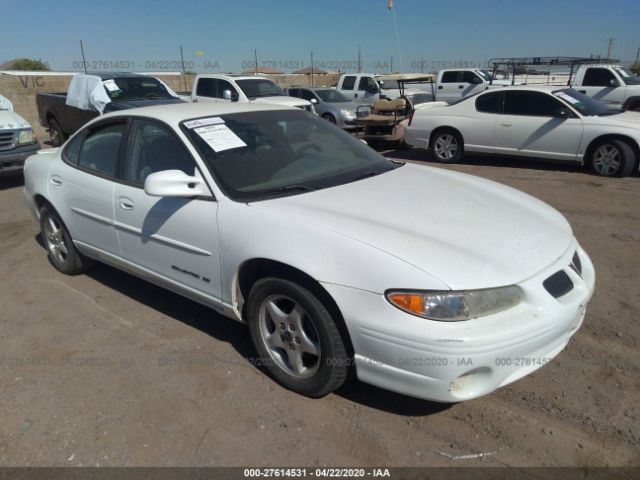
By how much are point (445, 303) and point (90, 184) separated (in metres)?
2.88

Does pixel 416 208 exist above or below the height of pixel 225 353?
above

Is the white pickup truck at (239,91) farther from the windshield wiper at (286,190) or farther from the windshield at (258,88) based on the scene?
the windshield wiper at (286,190)

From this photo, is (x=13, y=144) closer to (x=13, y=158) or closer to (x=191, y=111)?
(x=13, y=158)

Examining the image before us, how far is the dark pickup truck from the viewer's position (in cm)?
995

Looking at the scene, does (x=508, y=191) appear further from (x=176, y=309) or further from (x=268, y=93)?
(x=268, y=93)

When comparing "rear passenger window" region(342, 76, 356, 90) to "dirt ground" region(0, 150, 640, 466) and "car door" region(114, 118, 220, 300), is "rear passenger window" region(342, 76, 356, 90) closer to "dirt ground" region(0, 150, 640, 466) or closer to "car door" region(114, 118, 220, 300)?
"dirt ground" region(0, 150, 640, 466)

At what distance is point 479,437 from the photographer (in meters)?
2.47

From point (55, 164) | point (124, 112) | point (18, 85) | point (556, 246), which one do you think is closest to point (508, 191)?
point (556, 246)

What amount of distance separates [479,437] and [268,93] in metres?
11.7

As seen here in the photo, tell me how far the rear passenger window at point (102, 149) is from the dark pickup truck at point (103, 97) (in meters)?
6.01

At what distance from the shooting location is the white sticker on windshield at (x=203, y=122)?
10.8 feet

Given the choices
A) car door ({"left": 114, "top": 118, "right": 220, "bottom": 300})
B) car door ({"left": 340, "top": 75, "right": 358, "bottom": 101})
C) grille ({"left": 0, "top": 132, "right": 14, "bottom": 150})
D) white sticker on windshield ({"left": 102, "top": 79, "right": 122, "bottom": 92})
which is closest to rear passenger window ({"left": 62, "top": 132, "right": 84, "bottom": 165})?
car door ({"left": 114, "top": 118, "right": 220, "bottom": 300})

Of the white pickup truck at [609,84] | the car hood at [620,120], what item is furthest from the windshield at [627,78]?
the car hood at [620,120]

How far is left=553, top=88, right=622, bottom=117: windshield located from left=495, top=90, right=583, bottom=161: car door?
0.13 m
